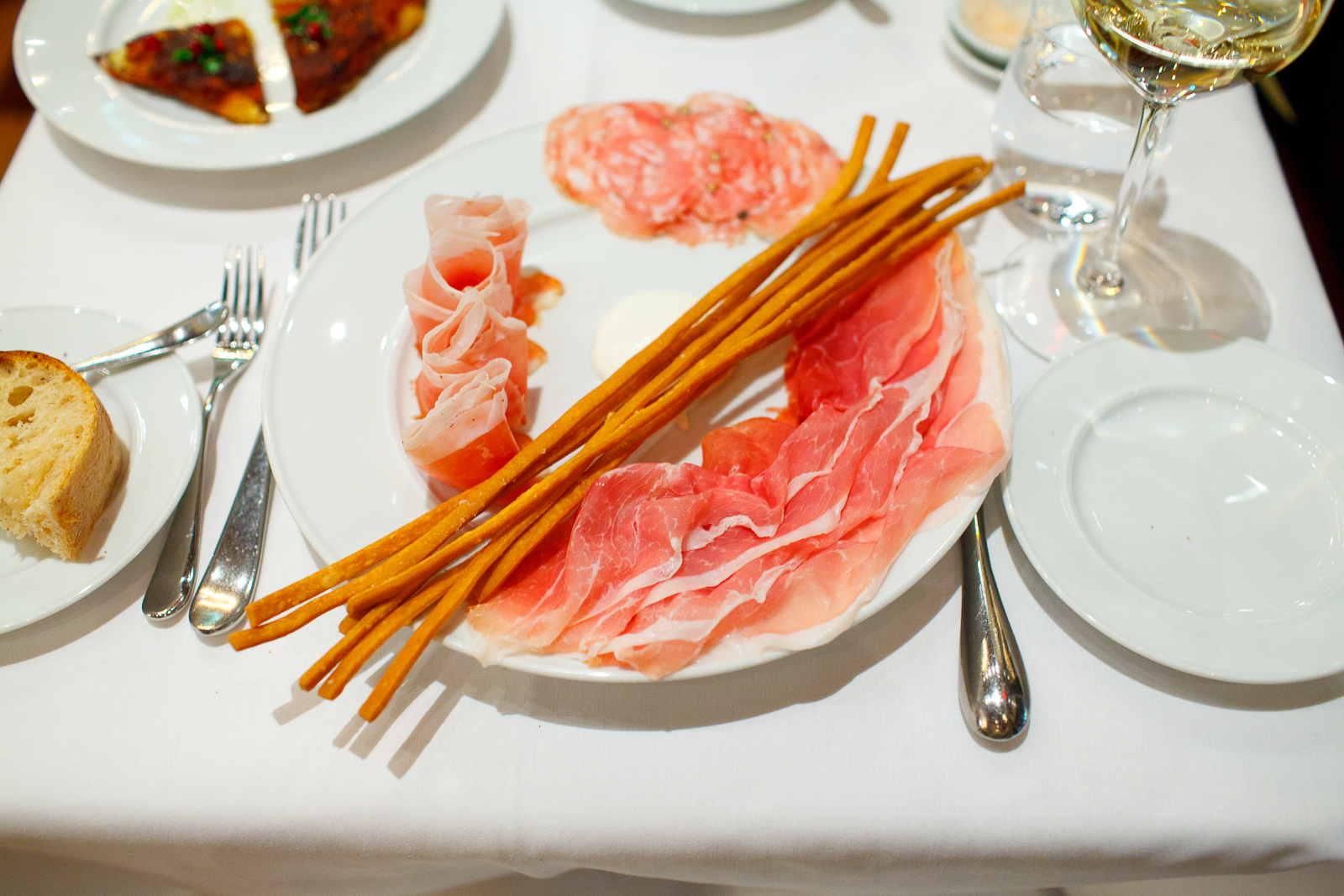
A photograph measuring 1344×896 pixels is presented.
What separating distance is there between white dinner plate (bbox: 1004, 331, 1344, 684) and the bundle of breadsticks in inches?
12.2

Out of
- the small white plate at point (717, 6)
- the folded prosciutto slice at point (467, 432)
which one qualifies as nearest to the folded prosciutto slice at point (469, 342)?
the folded prosciutto slice at point (467, 432)

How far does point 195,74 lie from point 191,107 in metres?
0.06

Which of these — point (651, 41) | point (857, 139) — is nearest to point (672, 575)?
point (857, 139)

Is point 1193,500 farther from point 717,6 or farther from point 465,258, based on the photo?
point 717,6

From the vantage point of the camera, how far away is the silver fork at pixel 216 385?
96 cm

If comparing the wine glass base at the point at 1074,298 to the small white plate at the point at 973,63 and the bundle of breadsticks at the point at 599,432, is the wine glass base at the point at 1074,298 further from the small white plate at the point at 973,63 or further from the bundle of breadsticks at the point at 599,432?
the small white plate at the point at 973,63

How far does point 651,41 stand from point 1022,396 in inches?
41.7

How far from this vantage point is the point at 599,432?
978 mm

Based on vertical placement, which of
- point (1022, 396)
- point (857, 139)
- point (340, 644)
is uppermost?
point (857, 139)

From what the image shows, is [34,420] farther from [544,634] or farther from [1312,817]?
[1312,817]

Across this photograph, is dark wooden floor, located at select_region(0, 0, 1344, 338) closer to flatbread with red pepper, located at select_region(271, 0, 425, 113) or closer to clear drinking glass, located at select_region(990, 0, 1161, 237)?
clear drinking glass, located at select_region(990, 0, 1161, 237)

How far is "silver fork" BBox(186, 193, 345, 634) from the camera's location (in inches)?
37.0

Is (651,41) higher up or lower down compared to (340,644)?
higher up

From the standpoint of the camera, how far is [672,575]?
91 cm
